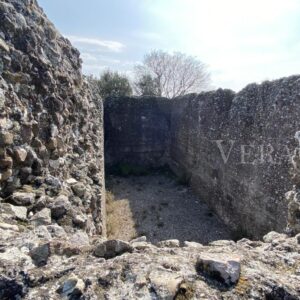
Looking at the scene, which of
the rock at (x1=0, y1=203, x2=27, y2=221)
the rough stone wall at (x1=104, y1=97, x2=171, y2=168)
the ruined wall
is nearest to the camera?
the rock at (x1=0, y1=203, x2=27, y2=221)

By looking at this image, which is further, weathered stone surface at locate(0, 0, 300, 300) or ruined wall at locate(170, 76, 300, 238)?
ruined wall at locate(170, 76, 300, 238)

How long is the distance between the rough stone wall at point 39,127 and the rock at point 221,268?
1.64 meters

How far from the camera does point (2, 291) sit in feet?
5.75

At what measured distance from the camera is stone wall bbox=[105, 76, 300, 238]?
5.82 m

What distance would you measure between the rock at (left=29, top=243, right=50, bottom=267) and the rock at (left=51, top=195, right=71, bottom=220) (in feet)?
3.39

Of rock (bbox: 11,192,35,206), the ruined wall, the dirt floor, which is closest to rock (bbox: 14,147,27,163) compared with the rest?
rock (bbox: 11,192,35,206)

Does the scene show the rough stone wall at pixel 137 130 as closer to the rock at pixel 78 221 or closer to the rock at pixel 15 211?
the rock at pixel 78 221

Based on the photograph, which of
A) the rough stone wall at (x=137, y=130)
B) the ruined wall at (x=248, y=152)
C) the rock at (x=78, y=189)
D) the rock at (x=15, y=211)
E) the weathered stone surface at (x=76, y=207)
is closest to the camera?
the weathered stone surface at (x=76, y=207)

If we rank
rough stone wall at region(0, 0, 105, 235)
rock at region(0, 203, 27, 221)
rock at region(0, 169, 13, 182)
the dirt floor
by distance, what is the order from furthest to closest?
the dirt floor
rough stone wall at region(0, 0, 105, 235)
rock at region(0, 169, 13, 182)
rock at region(0, 203, 27, 221)

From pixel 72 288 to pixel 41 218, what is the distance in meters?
1.30

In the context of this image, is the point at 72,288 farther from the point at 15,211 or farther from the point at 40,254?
the point at 15,211

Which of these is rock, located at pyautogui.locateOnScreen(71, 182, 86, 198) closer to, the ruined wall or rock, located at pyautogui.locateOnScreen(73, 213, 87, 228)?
rock, located at pyautogui.locateOnScreen(73, 213, 87, 228)

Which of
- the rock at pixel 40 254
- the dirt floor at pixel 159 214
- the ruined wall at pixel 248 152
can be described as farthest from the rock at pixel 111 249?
the dirt floor at pixel 159 214

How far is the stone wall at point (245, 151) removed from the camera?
582cm
